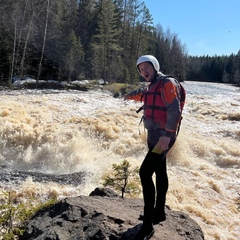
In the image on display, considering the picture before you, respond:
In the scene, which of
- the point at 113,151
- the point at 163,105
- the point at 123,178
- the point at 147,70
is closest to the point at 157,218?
the point at 163,105

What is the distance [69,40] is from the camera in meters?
27.1

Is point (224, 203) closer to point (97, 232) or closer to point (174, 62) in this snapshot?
point (97, 232)

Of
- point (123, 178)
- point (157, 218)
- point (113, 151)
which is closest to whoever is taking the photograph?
point (157, 218)

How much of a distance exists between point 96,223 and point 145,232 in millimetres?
548

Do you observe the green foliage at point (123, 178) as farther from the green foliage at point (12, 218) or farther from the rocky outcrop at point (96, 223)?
the green foliage at point (12, 218)

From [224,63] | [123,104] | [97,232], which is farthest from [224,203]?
[224,63]

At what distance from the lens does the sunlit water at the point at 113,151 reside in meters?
6.74

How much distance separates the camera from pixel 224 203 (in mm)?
7016

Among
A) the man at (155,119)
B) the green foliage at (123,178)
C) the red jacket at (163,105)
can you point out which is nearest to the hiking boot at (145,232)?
the man at (155,119)

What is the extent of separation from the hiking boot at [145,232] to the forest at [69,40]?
1886cm

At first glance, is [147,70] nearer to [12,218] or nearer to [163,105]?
[163,105]

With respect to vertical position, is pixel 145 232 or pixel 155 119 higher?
pixel 155 119

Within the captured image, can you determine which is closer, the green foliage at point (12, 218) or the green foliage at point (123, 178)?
the green foliage at point (12, 218)

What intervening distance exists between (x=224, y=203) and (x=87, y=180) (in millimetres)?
3217
